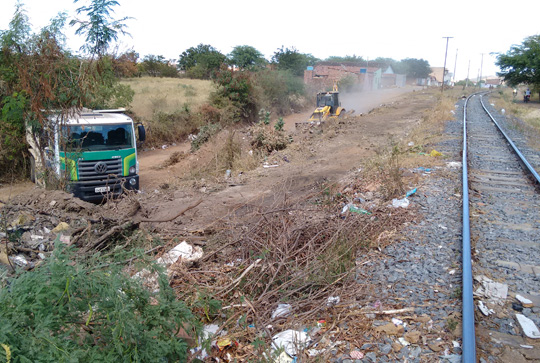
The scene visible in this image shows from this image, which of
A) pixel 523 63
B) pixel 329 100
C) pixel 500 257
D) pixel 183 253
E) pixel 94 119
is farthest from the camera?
pixel 523 63

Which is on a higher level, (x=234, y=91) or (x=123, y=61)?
(x=123, y=61)

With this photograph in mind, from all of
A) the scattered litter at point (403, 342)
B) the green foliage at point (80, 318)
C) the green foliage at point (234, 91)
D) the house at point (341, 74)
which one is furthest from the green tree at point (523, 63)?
the green foliage at point (80, 318)

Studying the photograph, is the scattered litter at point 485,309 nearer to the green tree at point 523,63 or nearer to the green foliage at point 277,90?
the green foliage at point 277,90

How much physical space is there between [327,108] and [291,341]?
2239cm

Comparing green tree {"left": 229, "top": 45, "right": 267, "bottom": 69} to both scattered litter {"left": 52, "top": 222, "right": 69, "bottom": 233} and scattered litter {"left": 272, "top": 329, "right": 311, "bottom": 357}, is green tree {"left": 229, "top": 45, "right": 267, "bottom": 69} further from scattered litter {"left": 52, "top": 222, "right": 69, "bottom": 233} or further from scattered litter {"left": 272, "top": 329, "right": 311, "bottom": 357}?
scattered litter {"left": 272, "top": 329, "right": 311, "bottom": 357}

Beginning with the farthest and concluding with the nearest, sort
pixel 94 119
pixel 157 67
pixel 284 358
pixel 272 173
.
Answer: pixel 157 67
pixel 272 173
pixel 94 119
pixel 284 358

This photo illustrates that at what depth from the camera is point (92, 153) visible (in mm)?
10992

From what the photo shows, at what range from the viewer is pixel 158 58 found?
58.1 metres

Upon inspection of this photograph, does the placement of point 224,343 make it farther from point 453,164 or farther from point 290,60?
point 290,60

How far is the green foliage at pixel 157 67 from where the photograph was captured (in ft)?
182

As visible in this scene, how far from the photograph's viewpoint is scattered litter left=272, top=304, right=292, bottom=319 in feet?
14.3

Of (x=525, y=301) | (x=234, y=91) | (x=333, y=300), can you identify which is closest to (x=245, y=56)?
(x=234, y=91)

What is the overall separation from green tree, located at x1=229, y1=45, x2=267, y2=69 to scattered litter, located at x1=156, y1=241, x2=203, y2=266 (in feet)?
177

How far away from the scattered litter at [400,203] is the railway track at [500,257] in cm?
98
